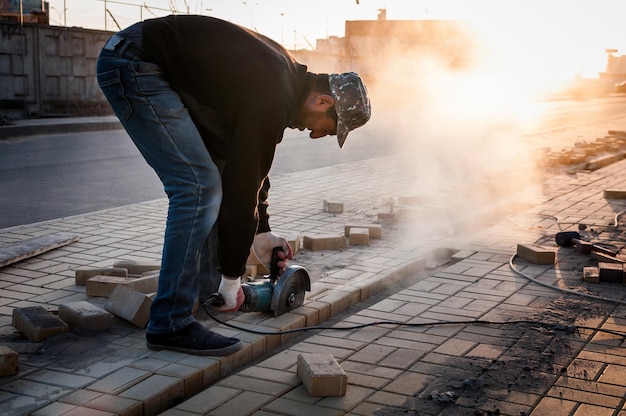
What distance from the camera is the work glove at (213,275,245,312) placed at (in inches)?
154

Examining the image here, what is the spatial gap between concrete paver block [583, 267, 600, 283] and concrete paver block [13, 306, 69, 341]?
370 cm

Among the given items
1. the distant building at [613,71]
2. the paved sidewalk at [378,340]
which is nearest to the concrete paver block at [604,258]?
the paved sidewalk at [378,340]

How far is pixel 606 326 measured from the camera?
472 centimetres

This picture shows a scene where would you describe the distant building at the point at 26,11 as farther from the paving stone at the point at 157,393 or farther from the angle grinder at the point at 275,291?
the paving stone at the point at 157,393

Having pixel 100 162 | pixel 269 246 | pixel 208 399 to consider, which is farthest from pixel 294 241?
pixel 100 162

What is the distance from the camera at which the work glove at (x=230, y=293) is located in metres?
3.92

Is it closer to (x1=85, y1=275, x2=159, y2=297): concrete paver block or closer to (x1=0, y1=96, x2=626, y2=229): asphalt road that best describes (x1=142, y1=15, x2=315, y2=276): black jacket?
(x1=85, y1=275, x2=159, y2=297): concrete paver block

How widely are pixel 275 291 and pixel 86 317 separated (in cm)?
108

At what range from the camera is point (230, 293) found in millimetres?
3945

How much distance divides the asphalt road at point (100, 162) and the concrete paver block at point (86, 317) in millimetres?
3749

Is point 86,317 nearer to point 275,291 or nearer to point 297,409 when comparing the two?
point 275,291

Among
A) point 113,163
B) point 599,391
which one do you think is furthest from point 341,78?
point 113,163

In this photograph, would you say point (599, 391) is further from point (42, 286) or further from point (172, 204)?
point (42, 286)

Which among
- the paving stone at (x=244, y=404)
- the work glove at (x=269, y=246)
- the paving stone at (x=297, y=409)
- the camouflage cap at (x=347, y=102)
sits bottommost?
the paving stone at (x=297, y=409)
